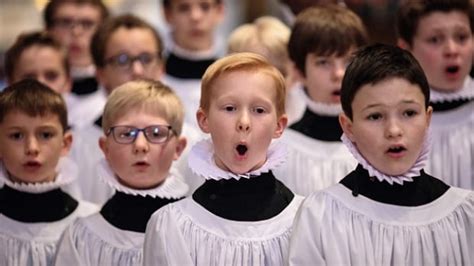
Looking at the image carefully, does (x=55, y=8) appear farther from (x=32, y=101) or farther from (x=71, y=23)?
(x=32, y=101)

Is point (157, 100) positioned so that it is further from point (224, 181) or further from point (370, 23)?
point (370, 23)

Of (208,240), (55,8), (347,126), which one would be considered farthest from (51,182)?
(55,8)

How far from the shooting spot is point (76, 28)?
5602mm

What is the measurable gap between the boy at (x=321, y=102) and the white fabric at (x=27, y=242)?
36.9 inches

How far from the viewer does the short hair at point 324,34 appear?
13.8 feet

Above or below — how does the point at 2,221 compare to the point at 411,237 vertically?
below

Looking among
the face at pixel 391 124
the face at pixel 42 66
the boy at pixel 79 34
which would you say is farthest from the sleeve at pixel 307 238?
the boy at pixel 79 34

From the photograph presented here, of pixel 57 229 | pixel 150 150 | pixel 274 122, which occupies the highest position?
pixel 274 122

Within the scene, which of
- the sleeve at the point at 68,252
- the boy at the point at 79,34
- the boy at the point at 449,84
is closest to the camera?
the sleeve at the point at 68,252

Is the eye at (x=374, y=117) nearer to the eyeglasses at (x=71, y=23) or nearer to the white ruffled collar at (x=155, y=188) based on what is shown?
the white ruffled collar at (x=155, y=188)

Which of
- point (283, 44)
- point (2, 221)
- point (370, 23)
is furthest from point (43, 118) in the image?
point (370, 23)

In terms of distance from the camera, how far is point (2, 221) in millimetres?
3961

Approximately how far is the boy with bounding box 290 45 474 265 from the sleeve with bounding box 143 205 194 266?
14.3 inches

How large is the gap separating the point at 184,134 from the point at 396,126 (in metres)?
1.45
